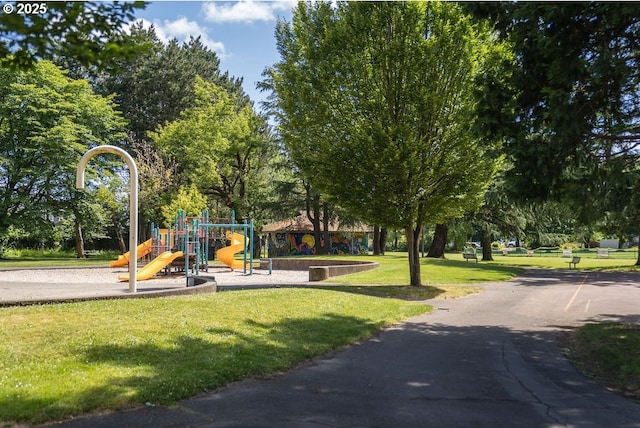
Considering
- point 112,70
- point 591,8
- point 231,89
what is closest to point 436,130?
point 591,8

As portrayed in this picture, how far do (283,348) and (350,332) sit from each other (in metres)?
2.25

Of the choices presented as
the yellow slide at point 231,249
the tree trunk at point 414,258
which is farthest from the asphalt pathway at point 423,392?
the yellow slide at point 231,249

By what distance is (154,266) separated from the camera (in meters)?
22.8

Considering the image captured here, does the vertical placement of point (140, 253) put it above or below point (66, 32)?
below

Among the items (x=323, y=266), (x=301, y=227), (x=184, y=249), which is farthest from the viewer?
(x=301, y=227)

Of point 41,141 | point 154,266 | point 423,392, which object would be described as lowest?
point 423,392

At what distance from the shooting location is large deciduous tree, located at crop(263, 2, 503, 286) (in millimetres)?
16328

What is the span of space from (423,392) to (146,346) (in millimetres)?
3897

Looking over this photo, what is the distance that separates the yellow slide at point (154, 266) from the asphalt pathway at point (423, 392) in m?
14.0

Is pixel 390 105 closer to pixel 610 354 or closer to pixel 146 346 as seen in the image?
pixel 610 354

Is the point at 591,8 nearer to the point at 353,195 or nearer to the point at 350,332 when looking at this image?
the point at 350,332

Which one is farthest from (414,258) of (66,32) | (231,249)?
(66,32)

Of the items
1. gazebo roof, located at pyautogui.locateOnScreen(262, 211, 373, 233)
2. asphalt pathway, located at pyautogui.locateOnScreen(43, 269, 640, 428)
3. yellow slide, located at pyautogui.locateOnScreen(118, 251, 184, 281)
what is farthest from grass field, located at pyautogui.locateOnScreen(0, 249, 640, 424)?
gazebo roof, located at pyautogui.locateOnScreen(262, 211, 373, 233)

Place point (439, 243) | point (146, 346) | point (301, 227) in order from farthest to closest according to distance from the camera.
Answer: point (301, 227) → point (439, 243) → point (146, 346)
